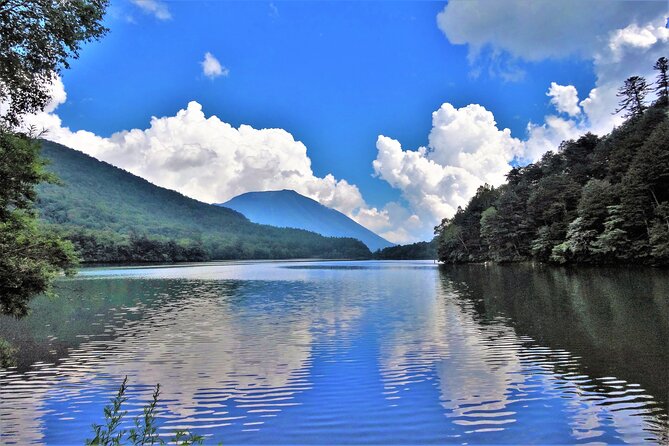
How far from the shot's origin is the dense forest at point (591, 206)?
5238cm

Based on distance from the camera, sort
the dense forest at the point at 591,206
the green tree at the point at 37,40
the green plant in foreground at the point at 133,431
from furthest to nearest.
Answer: the dense forest at the point at 591,206 < the green tree at the point at 37,40 < the green plant in foreground at the point at 133,431

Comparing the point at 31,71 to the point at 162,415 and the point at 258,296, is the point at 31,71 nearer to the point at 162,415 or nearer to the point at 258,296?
the point at 162,415

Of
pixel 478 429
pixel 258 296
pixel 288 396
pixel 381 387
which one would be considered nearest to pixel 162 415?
pixel 288 396

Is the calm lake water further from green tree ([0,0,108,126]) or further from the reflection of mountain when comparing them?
green tree ([0,0,108,126])

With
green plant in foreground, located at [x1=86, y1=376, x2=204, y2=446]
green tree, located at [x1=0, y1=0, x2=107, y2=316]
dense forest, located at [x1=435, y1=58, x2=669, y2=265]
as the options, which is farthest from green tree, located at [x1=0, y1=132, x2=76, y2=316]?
dense forest, located at [x1=435, y1=58, x2=669, y2=265]

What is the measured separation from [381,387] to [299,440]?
12.8ft

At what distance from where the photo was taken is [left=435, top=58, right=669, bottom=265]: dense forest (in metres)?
52.4

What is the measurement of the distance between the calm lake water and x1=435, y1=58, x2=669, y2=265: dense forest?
31691 millimetres

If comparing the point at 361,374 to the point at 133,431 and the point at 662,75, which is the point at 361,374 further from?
the point at 662,75

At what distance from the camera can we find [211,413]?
34.6ft

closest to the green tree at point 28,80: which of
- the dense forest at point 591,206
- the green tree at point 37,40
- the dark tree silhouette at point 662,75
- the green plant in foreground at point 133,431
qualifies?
the green tree at point 37,40

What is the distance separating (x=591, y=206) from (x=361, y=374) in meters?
58.7

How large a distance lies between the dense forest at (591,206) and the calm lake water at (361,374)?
31.7 m

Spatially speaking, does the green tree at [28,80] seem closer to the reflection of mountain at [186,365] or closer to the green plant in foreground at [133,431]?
the reflection of mountain at [186,365]
